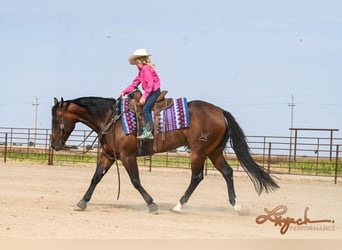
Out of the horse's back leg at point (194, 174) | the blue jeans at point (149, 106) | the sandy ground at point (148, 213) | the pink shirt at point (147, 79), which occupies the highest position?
the pink shirt at point (147, 79)

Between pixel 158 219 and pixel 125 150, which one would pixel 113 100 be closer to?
pixel 125 150

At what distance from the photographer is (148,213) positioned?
8570 mm

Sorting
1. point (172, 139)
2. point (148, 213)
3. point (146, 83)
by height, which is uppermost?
point (146, 83)

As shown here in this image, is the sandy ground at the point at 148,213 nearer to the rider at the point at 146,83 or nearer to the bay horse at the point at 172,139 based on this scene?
the bay horse at the point at 172,139

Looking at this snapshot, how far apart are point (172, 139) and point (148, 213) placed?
108 centimetres

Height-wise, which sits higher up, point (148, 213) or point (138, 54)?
point (138, 54)

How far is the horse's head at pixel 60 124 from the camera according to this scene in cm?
900

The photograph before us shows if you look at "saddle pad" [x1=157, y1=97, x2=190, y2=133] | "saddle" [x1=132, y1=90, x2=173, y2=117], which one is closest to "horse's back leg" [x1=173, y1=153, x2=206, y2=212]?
"saddle pad" [x1=157, y1=97, x2=190, y2=133]

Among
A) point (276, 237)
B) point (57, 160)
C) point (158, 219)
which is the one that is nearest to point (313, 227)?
point (276, 237)

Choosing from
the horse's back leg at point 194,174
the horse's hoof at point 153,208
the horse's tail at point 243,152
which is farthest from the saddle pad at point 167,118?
the horse's hoof at point 153,208

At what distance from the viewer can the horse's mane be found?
356 inches

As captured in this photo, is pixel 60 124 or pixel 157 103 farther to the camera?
pixel 60 124

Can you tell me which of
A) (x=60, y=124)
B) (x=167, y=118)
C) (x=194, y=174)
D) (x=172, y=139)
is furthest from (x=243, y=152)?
(x=60, y=124)

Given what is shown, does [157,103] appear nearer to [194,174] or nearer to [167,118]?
[167,118]
